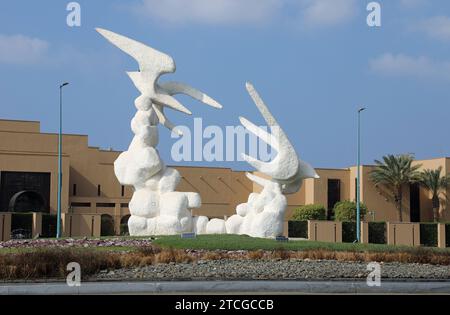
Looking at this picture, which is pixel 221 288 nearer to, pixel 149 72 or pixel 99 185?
pixel 149 72

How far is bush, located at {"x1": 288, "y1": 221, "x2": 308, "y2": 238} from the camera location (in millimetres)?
44566

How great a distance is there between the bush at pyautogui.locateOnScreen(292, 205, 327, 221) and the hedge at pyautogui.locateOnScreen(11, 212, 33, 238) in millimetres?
20384

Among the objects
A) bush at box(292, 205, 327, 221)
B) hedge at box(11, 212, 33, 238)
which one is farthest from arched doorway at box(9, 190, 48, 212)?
bush at box(292, 205, 327, 221)

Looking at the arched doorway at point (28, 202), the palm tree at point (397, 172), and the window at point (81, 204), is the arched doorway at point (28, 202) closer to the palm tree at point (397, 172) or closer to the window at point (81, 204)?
the window at point (81, 204)

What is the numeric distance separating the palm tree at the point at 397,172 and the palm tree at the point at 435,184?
641 millimetres

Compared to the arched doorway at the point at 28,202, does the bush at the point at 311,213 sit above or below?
below

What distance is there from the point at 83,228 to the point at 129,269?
26.0m

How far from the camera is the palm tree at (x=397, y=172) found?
5575 cm

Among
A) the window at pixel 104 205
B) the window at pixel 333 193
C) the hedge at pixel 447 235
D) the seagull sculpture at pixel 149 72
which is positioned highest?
the seagull sculpture at pixel 149 72

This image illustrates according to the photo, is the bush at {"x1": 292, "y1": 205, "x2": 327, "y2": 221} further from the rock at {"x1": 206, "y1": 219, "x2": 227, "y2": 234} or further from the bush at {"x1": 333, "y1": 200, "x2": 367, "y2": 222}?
the rock at {"x1": 206, "y1": 219, "x2": 227, "y2": 234}

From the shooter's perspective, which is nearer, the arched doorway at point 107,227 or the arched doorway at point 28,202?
the arched doorway at point 107,227

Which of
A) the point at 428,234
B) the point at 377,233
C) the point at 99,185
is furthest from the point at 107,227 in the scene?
the point at 428,234

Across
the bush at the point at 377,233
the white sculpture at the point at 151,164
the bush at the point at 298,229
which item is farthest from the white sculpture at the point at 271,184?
the bush at the point at 377,233
